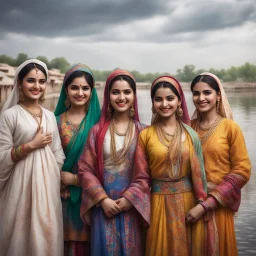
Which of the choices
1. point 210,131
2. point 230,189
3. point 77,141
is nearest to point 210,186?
point 230,189

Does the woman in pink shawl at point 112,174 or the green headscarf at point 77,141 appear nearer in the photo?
the woman in pink shawl at point 112,174

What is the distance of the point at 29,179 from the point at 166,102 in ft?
3.25

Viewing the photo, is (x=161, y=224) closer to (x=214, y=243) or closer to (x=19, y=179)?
(x=214, y=243)

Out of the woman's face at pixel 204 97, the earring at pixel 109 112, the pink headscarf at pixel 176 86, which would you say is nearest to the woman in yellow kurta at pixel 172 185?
the pink headscarf at pixel 176 86

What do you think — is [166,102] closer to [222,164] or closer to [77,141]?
[222,164]

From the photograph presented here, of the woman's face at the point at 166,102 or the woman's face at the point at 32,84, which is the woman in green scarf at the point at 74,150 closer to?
the woman's face at the point at 32,84

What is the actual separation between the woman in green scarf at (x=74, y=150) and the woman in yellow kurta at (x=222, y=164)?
75 centimetres

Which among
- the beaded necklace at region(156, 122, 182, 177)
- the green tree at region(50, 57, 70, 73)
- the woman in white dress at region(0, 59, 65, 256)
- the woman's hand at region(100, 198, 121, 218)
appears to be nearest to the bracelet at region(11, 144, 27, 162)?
the woman in white dress at region(0, 59, 65, 256)

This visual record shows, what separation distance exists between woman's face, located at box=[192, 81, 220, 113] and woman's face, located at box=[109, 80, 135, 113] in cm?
44

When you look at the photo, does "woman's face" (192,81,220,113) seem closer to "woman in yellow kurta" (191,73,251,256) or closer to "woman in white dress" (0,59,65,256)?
"woman in yellow kurta" (191,73,251,256)

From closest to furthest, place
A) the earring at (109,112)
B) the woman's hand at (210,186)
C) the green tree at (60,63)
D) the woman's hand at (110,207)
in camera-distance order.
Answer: the woman's hand at (110,207)
the woman's hand at (210,186)
the earring at (109,112)
the green tree at (60,63)

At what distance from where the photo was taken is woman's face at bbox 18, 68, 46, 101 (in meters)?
2.63

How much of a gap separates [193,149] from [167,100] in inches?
13.5

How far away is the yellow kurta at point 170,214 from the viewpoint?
2488mm
